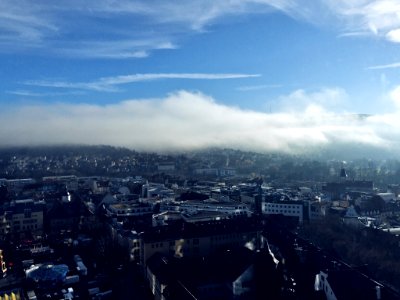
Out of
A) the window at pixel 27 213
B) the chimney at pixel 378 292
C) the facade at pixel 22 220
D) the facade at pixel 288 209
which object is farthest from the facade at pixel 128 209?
the chimney at pixel 378 292

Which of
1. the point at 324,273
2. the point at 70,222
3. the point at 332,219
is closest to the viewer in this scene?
the point at 324,273

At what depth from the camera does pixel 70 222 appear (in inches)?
689

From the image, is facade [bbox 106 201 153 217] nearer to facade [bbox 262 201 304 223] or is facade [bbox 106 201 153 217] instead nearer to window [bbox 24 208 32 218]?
window [bbox 24 208 32 218]

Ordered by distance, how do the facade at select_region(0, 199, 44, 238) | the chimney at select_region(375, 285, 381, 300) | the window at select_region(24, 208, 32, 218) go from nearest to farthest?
the chimney at select_region(375, 285, 381, 300) → the facade at select_region(0, 199, 44, 238) → the window at select_region(24, 208, 32, 218)

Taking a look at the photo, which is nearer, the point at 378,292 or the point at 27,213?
the point at 378,292

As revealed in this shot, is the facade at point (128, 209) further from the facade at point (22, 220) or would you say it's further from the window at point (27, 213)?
the window at point (27, 213)

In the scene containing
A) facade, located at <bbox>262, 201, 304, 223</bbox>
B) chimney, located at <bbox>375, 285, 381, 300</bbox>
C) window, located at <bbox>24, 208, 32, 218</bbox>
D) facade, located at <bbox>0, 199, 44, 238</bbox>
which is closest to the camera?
chimney, located at <bbox>375, 285, 381, 300</bbox>

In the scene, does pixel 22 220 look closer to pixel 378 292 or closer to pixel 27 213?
pixel 27 213

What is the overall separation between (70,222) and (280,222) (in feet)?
29.2

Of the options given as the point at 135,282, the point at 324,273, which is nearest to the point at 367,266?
the point at 324,273

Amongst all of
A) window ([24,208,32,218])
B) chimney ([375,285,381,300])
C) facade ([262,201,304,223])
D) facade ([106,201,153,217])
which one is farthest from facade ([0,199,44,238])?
chimney ([375,285,381,300])

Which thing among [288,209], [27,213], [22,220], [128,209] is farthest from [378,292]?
[22,220]

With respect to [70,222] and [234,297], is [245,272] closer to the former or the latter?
[234,297]

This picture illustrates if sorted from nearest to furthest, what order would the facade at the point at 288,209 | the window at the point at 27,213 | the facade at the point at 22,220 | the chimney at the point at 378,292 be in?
the chimney at the point at 378,292 < the facade at the point at 22,220 < the window at the point at 27,213 < the facade at the point at 288,209
